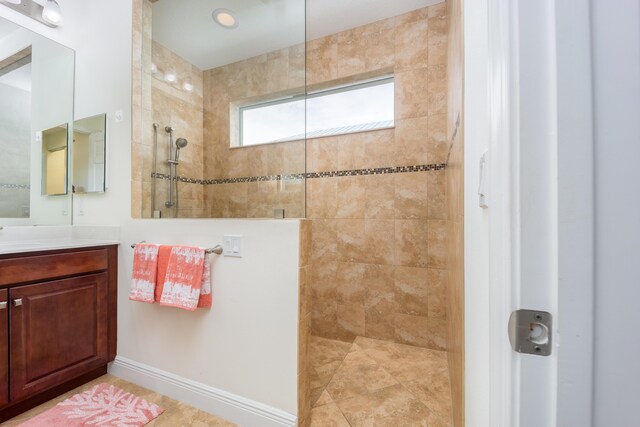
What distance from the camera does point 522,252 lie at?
0.38 metres

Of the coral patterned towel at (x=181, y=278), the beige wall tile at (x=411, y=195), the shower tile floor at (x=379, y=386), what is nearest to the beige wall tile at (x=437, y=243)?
the beige wall tile at (x=411, y=195)

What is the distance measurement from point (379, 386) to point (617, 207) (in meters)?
1.75

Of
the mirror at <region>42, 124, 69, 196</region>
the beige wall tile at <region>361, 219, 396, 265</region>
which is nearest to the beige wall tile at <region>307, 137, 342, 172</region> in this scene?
the beige wall tile at <region>361, 219, 396, 265</region>

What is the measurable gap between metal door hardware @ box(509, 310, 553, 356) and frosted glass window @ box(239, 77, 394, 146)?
169 cm

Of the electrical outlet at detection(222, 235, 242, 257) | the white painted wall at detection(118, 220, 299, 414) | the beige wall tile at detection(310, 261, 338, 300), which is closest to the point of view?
the white painted wall at detection(118, 220, 299, 414)

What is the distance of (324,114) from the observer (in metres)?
2.56

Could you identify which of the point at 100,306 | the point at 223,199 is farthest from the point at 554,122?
the point at 100,306

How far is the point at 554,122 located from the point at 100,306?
231cm

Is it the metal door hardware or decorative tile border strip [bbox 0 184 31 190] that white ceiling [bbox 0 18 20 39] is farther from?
the metal door hardware

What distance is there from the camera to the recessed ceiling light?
2.16 meters

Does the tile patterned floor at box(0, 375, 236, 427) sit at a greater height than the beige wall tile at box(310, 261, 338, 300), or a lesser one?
lesser

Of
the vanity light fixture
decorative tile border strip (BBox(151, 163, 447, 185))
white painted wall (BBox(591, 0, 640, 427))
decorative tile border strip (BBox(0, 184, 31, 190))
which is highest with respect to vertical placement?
the vanity light fixture

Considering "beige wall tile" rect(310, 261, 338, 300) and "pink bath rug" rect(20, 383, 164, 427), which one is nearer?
"pink bath rug" rect(20, 383, 164, 427)

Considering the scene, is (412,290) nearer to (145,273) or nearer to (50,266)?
(145,273)
